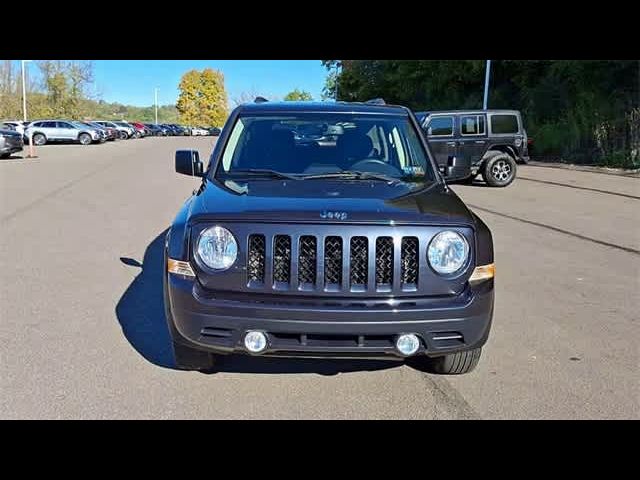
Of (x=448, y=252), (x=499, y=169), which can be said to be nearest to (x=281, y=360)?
(x=448, y=252)

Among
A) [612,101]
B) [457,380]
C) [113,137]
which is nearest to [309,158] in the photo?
[457,380]

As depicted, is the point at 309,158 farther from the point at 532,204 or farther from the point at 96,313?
the point at 532,204

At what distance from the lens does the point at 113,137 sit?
46500mm

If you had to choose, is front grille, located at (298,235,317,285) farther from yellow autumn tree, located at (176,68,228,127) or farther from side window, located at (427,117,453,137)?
yellow autumn tree, located at (176,68,228,127)

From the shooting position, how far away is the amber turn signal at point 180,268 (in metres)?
3.01

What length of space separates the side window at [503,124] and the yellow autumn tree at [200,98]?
9496 cm

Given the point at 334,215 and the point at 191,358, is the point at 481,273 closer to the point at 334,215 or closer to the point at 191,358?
the point at 334,215

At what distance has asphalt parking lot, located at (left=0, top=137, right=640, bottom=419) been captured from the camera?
10.5 feet

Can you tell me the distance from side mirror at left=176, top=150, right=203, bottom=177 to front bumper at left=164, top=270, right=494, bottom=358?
153cm

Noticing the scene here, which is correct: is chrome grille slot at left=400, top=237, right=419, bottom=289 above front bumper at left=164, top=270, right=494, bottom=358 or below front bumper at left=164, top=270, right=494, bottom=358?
above

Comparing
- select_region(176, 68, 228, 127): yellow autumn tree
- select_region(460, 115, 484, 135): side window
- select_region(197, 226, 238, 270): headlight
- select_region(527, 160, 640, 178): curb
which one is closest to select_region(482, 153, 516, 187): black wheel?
select_region(460, 115, 484, 135): side window

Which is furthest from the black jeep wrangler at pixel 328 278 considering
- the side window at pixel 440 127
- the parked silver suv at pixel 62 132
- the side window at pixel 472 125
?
the parked silver suv at pixel 62 132

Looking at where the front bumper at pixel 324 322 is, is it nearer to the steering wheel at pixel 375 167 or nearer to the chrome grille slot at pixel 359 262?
the chrome grille slot at pixel 359 262
